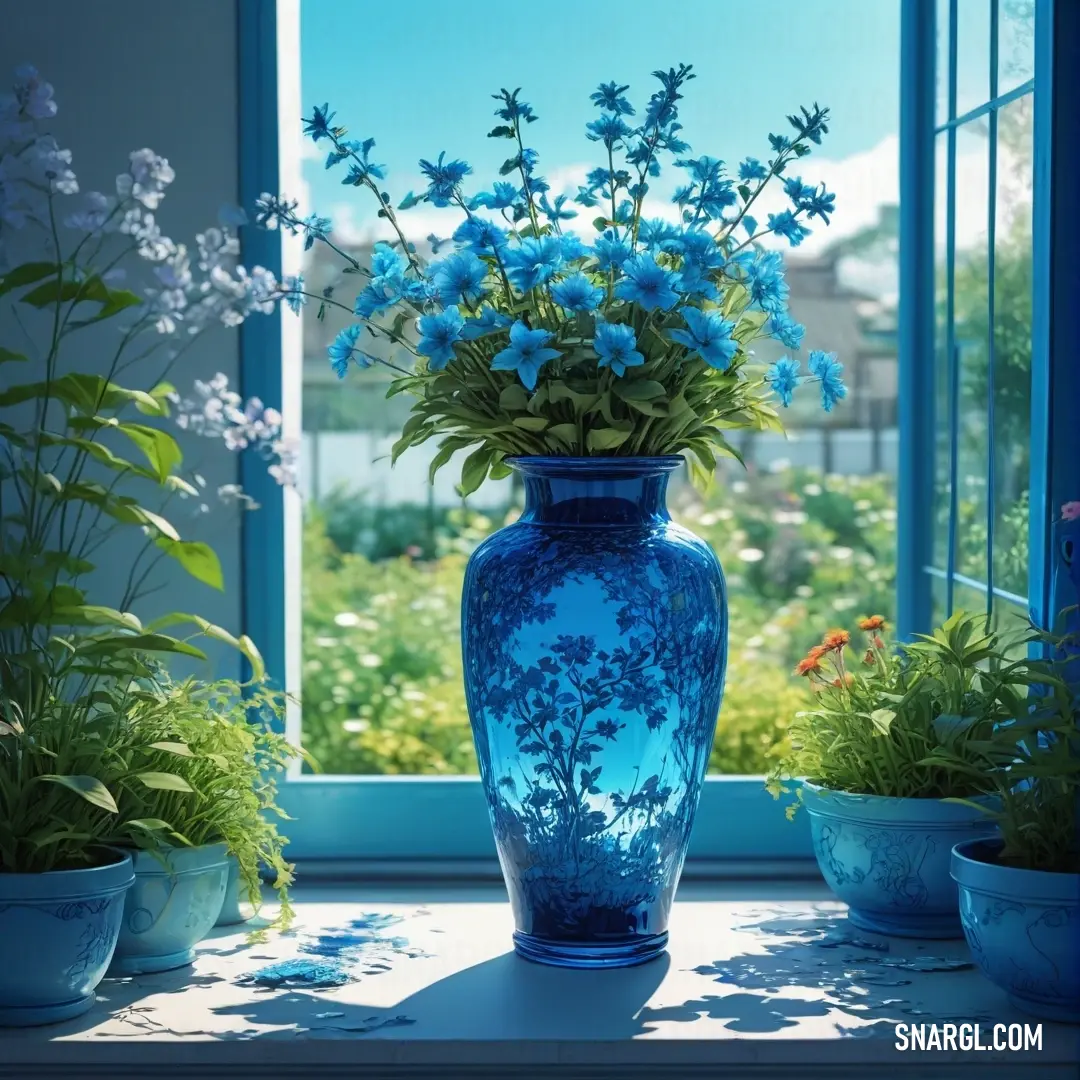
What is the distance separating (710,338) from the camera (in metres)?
1.17

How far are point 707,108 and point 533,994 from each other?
286 centimetres

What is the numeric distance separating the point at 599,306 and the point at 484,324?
0.12 metres

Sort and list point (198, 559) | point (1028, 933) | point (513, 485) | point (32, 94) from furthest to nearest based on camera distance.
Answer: point (513, 485) < point (198, 559) < point (32, 94) < point (1028, 933)

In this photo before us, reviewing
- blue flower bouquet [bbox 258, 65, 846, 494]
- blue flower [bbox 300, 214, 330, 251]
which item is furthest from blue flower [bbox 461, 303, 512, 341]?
blue flower [bbox 300, 214, 330, 251]

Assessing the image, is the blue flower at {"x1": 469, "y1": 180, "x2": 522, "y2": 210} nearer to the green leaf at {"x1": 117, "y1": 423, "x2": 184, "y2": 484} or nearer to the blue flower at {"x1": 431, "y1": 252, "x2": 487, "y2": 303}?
the blue flower at {"x1": 431, "y1": 252, "x2": 487, "y2": 303}

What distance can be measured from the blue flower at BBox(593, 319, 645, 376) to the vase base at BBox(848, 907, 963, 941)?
0.65 meters

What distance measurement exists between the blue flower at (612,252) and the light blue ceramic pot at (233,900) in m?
0.73

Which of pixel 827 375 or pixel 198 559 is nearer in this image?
pixel 827 375

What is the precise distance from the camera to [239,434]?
5.20 feet

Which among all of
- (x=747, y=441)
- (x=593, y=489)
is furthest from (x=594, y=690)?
(x=747, y=441)

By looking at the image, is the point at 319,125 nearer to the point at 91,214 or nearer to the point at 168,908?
the point at 91,214

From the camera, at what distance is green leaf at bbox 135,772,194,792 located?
1.25 metres

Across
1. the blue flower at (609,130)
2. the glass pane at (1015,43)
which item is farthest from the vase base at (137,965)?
the glass pane at (1015,43)

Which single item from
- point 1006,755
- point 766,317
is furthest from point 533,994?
point 766,317
